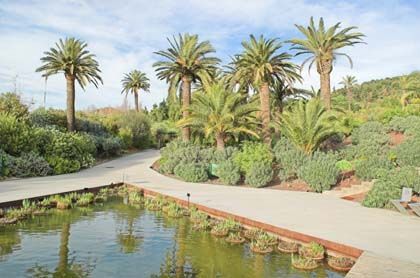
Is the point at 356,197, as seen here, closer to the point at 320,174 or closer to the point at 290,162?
the point at 320,174

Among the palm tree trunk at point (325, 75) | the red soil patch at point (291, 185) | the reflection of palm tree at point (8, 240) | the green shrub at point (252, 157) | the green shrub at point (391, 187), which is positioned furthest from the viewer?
the palm tree trunk at point (325, 75)

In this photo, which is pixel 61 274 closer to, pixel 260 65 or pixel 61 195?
pixel 61 195

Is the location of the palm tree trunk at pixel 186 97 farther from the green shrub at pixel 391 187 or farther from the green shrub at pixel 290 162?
the green shrub at pixel 391 187

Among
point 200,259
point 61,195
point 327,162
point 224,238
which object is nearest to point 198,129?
point 327,162

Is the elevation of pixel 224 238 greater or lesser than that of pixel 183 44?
lesser

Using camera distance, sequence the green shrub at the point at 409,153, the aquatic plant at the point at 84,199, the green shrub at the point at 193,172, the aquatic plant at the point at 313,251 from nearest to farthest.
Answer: the aquatic plant at the point at 313,251
the aquatic plant at the point at 84,199
the green shrub at the point at 409,153
the green shrub at the point at 193,172

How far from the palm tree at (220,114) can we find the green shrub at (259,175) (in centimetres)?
343

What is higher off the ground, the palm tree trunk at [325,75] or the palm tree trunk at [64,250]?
the palm tree trunk at [325,75]

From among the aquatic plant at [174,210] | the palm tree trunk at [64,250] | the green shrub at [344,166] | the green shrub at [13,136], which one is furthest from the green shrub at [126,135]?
the palm tree trunk at [64,250]

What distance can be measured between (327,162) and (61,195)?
1024 centimetres

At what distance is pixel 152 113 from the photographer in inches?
2511

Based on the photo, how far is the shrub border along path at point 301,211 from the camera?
7.97m

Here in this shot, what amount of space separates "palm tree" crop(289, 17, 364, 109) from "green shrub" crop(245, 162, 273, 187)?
990 cm

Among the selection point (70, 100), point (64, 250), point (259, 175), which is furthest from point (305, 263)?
point (70, 100)
